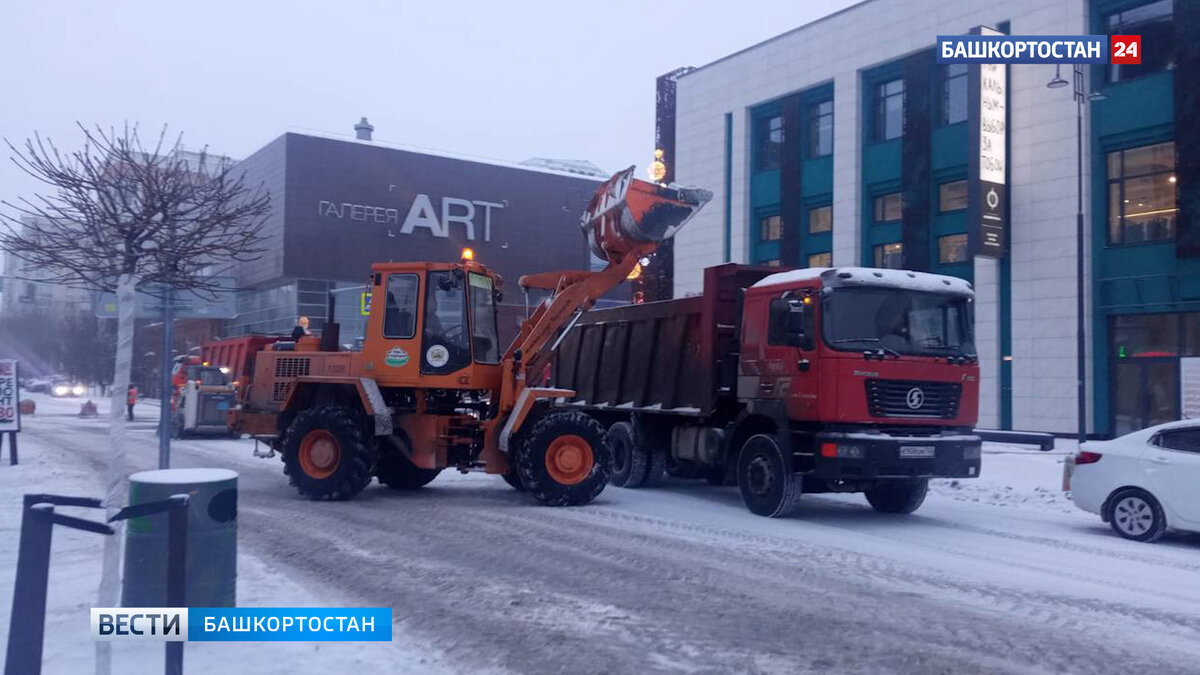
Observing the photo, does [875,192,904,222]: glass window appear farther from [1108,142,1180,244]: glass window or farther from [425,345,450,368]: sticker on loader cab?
[425,345,450,368]: sticker on loader cab

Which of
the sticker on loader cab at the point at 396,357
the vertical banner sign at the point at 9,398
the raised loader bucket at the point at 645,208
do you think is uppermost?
the raised loader bucket at the point at 645,208

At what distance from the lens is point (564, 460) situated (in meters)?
12.8

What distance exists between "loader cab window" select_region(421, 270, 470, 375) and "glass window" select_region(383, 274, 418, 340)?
21 cm

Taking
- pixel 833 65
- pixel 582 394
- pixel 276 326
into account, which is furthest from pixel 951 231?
pixel 276 326

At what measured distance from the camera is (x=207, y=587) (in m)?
6.54

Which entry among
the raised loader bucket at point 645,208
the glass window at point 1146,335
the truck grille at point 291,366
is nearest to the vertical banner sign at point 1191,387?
the glass window at point 1146,335

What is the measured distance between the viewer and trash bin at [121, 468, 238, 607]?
21.3 ft

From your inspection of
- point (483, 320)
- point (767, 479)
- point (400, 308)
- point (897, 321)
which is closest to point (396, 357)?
point (400, 308)

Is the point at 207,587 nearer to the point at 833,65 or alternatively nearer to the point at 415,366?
the point at 415,366

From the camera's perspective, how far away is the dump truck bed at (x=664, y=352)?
44.8ft

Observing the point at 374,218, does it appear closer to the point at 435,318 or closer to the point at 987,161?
the point at 987,161

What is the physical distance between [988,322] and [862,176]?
670 centimetres

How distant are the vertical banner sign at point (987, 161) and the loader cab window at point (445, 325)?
17553mm

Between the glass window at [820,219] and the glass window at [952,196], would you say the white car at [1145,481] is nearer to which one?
the glass window at [952,196]
